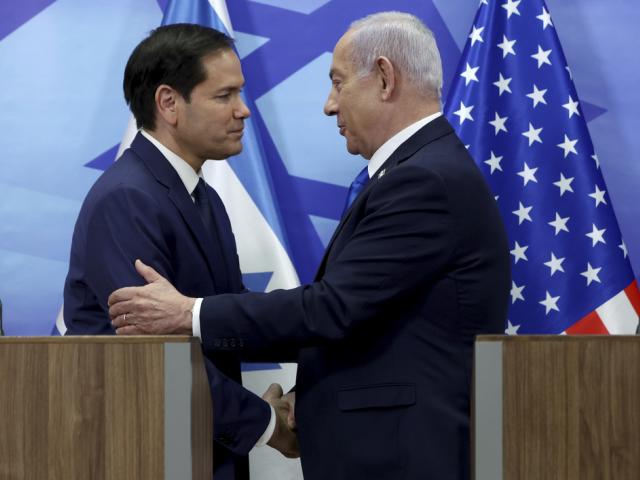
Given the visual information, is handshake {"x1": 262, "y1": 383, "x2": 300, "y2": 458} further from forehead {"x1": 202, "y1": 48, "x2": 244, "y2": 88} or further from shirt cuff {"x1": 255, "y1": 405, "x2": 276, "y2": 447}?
forehead {"x1": 202, "y1": 48, "x2": 244, "y2": 88}

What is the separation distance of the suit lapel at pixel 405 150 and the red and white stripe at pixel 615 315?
4.40 feet

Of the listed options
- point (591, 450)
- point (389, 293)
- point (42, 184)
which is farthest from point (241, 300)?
point (42, 184)

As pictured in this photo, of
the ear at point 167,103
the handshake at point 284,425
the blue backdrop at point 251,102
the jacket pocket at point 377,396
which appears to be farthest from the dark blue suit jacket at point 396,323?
the blue backdrop at point 251,102

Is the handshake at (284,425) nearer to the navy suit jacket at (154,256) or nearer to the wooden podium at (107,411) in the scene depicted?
the navy suit jacket at (154,256)

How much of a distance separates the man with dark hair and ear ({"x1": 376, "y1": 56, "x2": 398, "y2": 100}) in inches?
20.7

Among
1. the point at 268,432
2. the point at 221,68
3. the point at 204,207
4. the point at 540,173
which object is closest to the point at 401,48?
the point at 221,68

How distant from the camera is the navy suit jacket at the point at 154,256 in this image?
7.85 feet

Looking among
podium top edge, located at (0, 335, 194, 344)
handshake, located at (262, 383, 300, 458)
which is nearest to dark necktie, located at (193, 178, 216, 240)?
handshake, located at (262, 383, 300, 458)

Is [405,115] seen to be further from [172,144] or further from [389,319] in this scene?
[172,144]

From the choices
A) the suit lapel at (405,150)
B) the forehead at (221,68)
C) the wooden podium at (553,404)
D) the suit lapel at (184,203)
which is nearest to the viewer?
the wooden podium at (553,404)

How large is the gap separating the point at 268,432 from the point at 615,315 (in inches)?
58.7

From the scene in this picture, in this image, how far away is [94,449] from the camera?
5.97 ft

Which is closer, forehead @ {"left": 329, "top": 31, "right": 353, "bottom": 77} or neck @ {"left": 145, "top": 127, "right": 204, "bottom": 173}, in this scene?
forehead @ {"left": 329, "top": 31, "right": 353, "bottom": 77}

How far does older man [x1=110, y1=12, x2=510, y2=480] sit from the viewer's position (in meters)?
2.14
